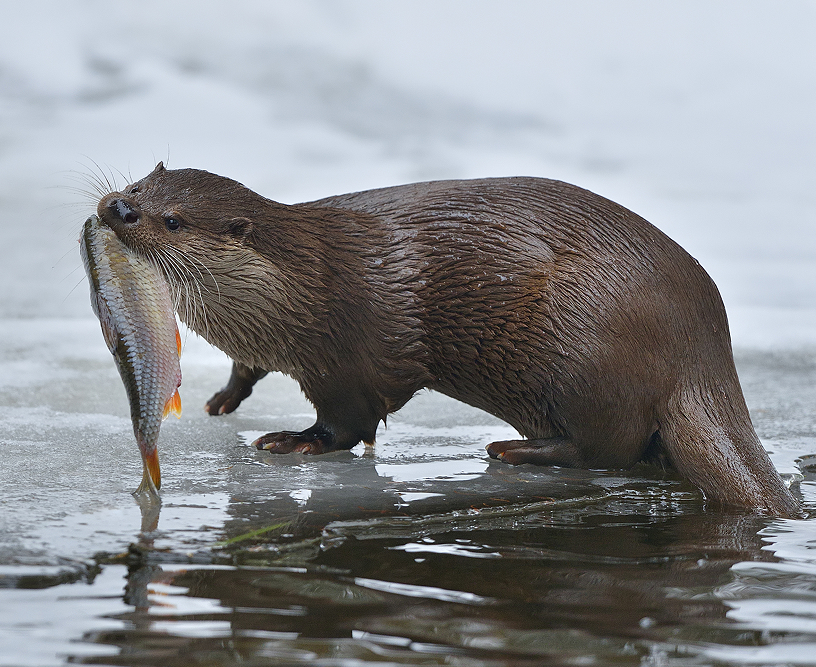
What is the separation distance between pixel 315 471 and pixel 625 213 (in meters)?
1.05

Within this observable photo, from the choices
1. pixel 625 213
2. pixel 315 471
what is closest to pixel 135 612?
pixel 315 471

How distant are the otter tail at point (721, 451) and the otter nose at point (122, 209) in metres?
1.37

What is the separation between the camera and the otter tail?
6.88ft

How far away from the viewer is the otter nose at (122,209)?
2133 millimetres

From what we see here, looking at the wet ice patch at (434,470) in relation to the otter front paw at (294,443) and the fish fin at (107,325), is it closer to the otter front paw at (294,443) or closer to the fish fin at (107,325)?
the otter front paw at (294,443)

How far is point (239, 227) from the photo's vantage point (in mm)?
2299

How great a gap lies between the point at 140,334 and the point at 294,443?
68 centimetres

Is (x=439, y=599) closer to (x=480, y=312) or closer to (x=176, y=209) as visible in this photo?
(x=480, y=312)

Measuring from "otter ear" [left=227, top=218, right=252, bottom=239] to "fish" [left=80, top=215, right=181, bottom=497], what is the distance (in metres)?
0.34

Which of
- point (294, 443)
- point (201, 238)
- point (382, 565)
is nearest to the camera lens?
point (382, 565)

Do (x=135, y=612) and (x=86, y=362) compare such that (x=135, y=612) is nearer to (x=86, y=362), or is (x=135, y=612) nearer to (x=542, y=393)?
(x=542, y=393)

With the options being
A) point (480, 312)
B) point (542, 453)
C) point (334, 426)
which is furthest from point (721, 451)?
point (334, 426)

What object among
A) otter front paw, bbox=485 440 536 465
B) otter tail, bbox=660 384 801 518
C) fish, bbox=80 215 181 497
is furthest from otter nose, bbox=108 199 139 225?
otter tail, bbox=660 384 801 518

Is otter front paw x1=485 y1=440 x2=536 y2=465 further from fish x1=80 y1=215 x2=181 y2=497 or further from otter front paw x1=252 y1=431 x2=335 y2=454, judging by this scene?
fish x1=80 y1=215 x2=181 y2=497
